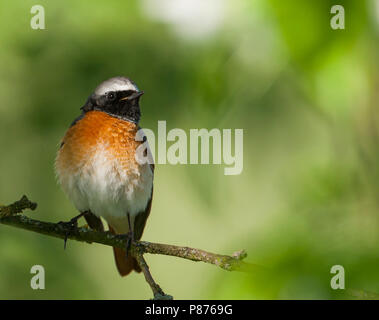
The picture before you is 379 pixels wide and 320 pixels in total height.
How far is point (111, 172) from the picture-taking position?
3900 millimetres

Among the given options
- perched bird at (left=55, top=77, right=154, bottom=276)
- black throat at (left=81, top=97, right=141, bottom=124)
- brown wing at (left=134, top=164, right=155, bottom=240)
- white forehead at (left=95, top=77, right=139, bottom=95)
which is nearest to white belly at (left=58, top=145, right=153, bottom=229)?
perched bird at (left=55, top=77, right=154, bottom=276)

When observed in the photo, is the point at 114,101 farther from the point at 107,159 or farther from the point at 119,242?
the point at 119,242

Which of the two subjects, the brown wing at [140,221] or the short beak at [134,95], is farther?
the brown wing at [140,221]

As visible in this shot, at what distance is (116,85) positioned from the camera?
13.3ft

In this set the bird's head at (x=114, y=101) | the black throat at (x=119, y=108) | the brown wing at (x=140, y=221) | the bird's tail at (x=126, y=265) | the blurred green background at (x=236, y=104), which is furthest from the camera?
the bird's tail at (x=126, y=265)

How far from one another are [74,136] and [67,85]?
0.41 m

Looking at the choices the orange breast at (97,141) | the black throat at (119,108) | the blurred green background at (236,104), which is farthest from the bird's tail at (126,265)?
the black throat at (119,108)

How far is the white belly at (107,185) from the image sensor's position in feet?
12.8

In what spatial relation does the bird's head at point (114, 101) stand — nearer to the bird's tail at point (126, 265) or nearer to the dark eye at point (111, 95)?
the dark eye at point (111, 95)

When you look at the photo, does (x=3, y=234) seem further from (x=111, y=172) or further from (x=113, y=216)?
(x=113, y=216)

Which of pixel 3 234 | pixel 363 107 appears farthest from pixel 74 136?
pixel 363 107

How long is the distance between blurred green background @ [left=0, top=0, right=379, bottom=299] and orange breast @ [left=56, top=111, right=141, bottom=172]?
0.54 feet

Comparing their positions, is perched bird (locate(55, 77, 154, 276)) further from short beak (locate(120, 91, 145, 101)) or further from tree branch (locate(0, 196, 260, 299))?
tree branch (locate(0, 196, 260, 299))

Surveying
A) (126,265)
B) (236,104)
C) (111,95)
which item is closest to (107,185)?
(111,95)
